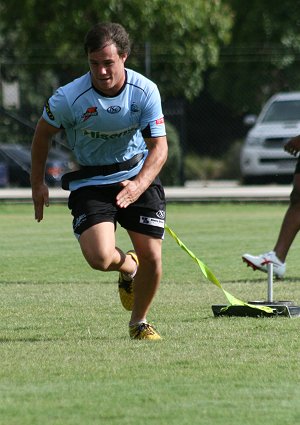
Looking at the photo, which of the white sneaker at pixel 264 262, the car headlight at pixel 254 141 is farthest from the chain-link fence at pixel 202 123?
the white sneaker at pixel 264 262

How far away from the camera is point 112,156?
736cm

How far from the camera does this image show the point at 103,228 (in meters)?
7.24

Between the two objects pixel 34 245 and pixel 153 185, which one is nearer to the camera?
pixel 153 185

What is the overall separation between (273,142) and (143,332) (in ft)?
57.0

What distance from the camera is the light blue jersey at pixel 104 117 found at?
23.4 ft

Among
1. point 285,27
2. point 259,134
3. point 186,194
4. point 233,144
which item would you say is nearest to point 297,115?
point 259,134

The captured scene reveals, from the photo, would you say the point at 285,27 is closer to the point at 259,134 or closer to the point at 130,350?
the point at 259,134

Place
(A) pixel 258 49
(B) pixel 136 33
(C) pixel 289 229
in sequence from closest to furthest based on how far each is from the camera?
1. (C) pixel 289 229
2. (B) pixel 136 33
3. (A) pixel 258 49

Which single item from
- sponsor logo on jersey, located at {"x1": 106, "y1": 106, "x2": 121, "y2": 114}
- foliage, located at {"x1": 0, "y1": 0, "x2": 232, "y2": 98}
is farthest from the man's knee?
foliage, located at {"x1": 0, "y1": 0, "x2": 232, "y2": 98}

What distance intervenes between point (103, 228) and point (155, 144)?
589mm

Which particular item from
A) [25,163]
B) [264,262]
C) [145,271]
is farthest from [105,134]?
[25,163]

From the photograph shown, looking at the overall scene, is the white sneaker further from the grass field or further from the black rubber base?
the black rubber base

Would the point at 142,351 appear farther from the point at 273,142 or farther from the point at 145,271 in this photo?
the point at 273,142

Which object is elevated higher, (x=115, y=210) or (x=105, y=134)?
(x=105, y=134)
